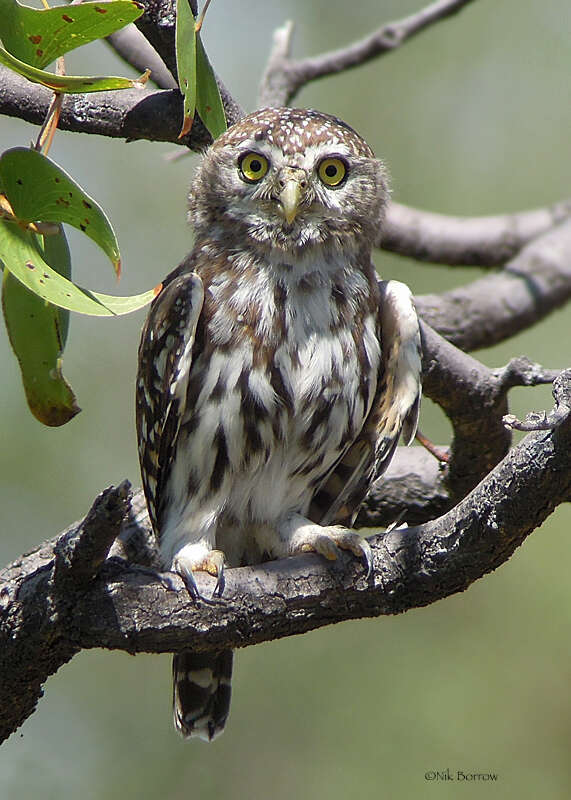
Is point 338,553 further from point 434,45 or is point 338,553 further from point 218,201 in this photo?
point 434,45

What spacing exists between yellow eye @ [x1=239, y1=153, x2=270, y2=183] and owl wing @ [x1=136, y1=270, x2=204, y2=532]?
352 millimetres

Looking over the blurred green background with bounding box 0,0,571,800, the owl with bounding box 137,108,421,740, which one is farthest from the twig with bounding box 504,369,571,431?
the blurred green background with bounding box 0,0,571,800

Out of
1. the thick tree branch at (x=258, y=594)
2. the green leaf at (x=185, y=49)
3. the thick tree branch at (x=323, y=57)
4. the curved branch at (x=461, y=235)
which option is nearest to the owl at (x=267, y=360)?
the thick tree branch at (x=258, y=594)

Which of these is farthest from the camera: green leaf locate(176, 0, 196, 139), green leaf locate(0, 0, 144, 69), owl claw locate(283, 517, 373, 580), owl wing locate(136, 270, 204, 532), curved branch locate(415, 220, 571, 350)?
curved branch locate(415, 220, 571, 350)

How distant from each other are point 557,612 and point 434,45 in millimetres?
4596

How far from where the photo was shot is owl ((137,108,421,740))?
9.47 feet

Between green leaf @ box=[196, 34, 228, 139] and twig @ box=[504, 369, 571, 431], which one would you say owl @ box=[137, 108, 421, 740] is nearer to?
green leaf @ box=[196, 34, 228, 139]

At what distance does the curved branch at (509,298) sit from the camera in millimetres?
4078

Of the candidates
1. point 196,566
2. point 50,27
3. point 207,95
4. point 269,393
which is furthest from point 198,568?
point 50,27

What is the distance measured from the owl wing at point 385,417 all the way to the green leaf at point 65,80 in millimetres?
1405

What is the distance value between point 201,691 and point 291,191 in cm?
158

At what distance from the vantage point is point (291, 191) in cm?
291

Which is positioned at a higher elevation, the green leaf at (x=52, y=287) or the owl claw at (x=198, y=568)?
the green leaf at (x=52, y=287)

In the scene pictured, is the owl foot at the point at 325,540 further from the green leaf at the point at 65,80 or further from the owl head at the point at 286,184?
the green leaf at the point at 65,80
